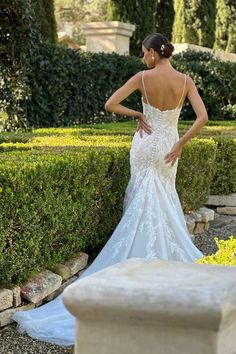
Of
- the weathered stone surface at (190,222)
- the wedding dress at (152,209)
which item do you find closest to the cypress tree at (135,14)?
the weathered stone surface at (190,222)

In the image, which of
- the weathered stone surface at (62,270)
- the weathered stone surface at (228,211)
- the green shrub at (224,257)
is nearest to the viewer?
the green shrub at (224,257)

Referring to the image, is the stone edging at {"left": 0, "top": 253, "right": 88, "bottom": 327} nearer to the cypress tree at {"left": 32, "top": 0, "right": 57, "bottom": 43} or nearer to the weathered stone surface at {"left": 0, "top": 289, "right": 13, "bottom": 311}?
the weathered stone surface at {"left": 0, "top": 289, "right": 13, "bottom": 311}

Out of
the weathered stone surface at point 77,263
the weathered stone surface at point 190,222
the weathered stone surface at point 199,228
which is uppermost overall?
the weathered stone surface at point 77,263

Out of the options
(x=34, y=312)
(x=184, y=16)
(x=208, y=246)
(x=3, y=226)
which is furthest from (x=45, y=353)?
(x=184, y=16)

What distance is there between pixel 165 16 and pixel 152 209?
1826 cm

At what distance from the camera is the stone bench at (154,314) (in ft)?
5.05

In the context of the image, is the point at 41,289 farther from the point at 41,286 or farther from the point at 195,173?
the point at 195,173

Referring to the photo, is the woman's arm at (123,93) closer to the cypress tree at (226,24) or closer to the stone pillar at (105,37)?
the stone pillar at (105,37)

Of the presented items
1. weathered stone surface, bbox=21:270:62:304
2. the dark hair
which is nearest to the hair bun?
the dark hair

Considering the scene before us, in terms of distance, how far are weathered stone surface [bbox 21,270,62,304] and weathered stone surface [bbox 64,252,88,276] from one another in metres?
0.29

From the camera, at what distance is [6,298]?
412cm

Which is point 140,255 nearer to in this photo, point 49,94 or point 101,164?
point 101,164

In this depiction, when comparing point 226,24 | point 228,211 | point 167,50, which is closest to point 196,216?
point 228,211

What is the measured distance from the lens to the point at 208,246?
6.79m
